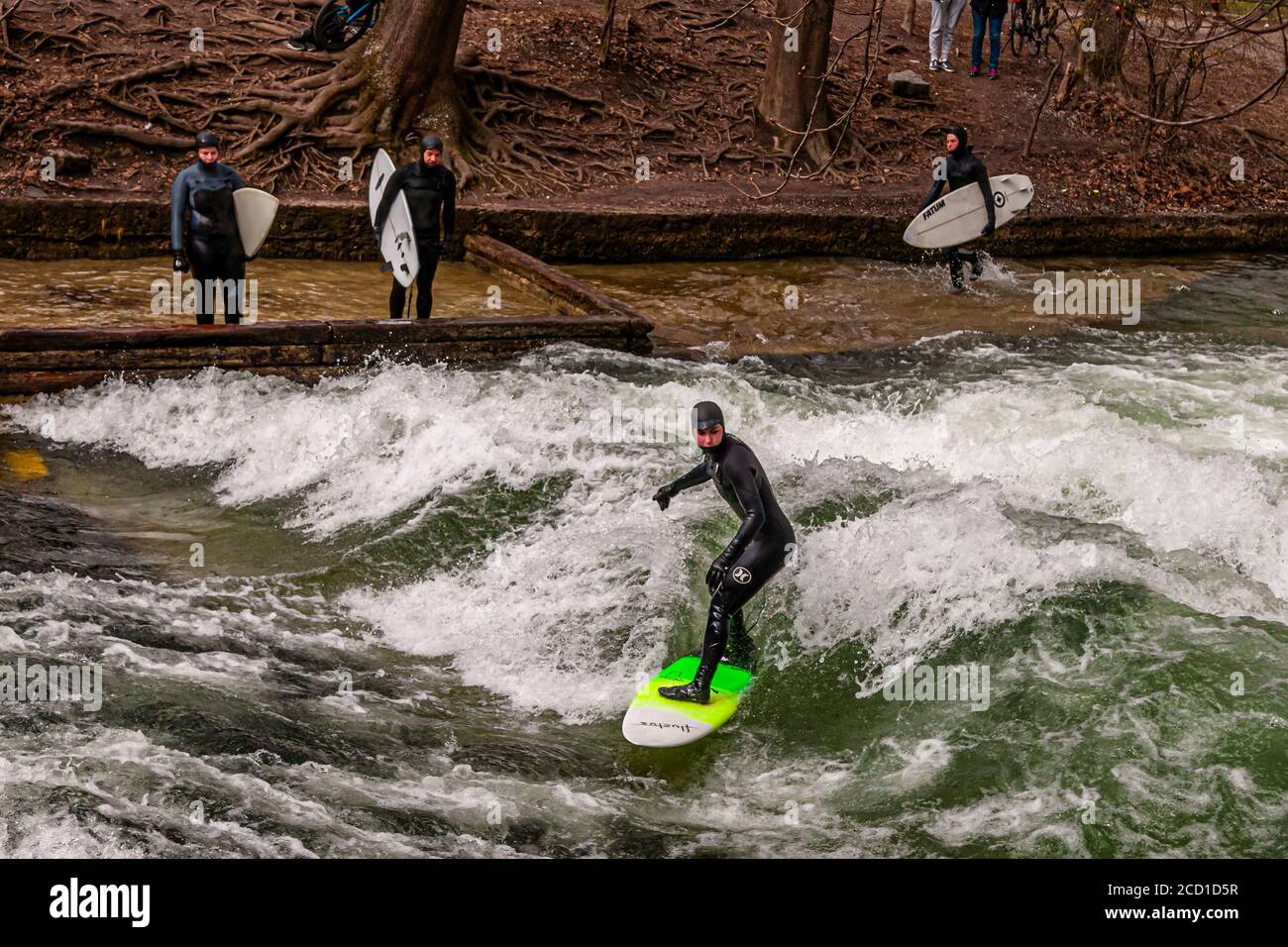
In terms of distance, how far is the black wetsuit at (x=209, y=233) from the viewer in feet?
34.9

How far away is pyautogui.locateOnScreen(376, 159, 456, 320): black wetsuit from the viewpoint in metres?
11.4

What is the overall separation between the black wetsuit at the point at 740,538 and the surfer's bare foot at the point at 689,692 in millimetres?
58

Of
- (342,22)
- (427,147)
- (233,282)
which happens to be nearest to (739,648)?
(427,147)

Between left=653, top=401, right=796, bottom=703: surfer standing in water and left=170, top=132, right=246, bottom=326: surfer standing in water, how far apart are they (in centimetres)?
514

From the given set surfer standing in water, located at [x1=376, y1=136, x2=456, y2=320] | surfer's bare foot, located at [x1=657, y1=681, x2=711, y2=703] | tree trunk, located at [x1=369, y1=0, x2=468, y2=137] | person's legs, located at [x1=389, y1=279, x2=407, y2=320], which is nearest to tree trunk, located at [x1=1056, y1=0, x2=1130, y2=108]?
tree trunk, located at [x1=369, y1=0, x2=468, y2=137]

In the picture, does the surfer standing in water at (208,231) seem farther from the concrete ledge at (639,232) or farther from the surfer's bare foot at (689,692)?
the surfer's bare foot at (689,692)

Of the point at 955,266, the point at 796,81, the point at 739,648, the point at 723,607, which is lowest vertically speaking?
the point at 739,648

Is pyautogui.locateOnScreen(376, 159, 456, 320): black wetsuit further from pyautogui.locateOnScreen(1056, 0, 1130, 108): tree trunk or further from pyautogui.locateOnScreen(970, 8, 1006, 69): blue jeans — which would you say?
pyautogui.locateOnScreen(970, 8, 1006, 69): blue jeans

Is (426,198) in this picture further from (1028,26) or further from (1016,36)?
(1016,36)

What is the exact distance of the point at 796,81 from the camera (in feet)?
59.3

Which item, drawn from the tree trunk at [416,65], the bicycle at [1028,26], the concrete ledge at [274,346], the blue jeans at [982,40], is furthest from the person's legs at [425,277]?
the bicycle at [1028,26]

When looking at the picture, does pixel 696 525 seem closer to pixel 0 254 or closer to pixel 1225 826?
pixel 1225 826

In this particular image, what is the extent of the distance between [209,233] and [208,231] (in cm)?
2

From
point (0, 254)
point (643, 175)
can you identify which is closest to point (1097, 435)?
point (643, 175)
